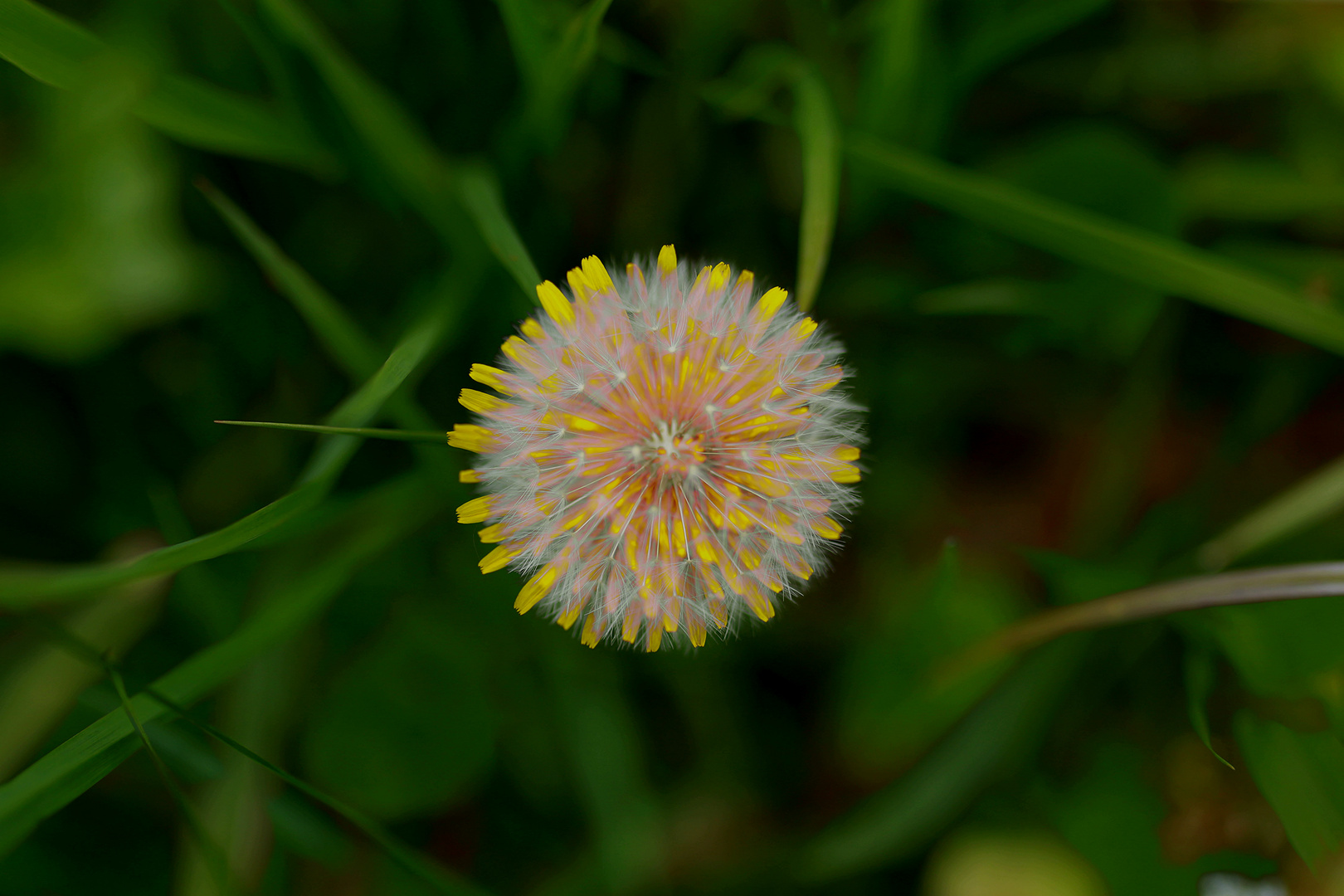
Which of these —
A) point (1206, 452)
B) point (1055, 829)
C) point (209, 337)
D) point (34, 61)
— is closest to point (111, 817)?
point (209, 337)

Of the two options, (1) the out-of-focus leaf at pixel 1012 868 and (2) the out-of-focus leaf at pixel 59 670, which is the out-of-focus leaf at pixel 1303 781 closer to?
(1) the out-of-focus leaf at pixel 1012 868

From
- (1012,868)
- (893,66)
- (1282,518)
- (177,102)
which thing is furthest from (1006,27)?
(1012,868)

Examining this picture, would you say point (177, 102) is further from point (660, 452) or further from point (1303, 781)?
point (1303, 781)

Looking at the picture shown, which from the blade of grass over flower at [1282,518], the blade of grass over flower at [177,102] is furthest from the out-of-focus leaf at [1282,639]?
the blade of grass over flower at [177,102]

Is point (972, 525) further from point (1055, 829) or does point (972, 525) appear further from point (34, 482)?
point (34, 482)

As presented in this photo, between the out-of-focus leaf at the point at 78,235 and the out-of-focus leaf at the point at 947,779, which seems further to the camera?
the out-of-focus leaf at the point at 947,779

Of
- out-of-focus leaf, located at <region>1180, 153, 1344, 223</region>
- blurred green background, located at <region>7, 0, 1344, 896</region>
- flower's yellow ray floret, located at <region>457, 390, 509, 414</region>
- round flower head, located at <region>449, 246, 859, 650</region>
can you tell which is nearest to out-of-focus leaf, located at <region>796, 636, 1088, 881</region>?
blurred green background, located at <region>7, 0, 1344, 896</region>
